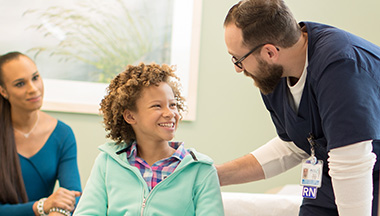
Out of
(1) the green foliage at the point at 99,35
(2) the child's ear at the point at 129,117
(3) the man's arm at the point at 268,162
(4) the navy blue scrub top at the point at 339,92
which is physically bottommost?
(3) the man's arm at the point at 268,162

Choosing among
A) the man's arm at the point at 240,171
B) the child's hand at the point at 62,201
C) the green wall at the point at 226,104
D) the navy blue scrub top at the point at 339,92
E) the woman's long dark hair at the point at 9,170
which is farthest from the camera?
the green wall at the point at 226,104

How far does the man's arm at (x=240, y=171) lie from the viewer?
6.52 ft

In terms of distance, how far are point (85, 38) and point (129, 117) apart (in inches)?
67.1

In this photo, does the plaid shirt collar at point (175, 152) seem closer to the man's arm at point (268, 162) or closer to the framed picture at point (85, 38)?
the man's arm at point (268, 162)

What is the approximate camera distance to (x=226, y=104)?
11.3 feet

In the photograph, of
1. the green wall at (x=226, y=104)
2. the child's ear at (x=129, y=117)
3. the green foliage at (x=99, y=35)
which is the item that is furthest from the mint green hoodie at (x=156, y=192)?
the green foliage at (x=99, y=35)

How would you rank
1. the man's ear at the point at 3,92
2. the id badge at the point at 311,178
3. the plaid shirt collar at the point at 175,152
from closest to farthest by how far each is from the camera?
the id badge at the point at 311,178 → the plaid shirt collar at the point at 175,152 → the man's ear at the point at 3,92

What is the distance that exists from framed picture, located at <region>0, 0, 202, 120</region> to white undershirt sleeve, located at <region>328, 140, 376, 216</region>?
2.14 metres

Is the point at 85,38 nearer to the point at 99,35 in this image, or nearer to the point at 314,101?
the point at 99,35

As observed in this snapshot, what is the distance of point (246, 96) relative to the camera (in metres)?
3.45

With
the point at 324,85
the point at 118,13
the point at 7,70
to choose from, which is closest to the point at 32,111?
the point at 7,70

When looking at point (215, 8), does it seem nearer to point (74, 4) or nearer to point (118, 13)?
point (118, 13)

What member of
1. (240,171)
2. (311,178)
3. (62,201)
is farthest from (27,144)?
(311,178)

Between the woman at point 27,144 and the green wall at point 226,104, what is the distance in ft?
3.20
